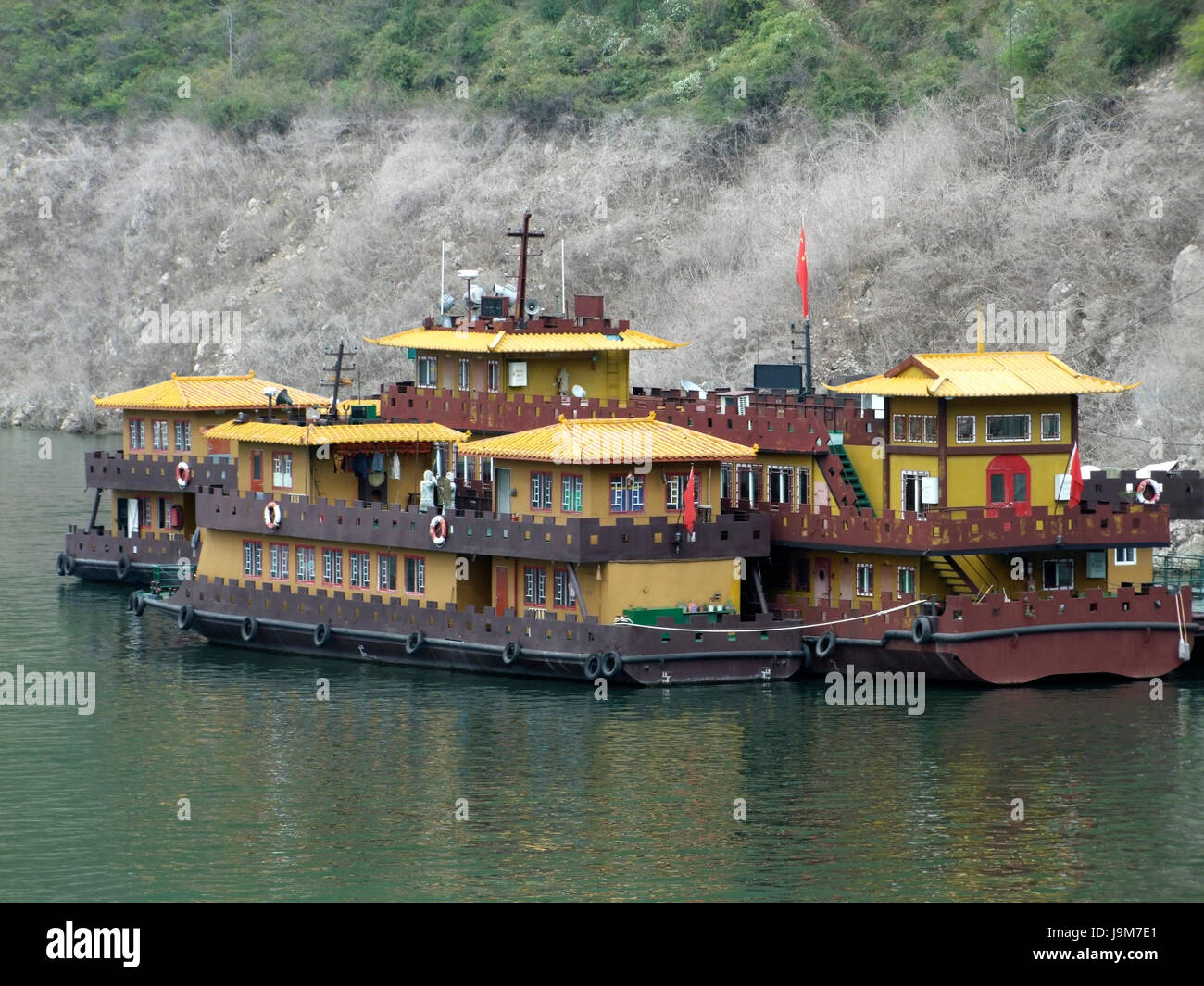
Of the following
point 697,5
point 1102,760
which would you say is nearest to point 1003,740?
point 1102,760

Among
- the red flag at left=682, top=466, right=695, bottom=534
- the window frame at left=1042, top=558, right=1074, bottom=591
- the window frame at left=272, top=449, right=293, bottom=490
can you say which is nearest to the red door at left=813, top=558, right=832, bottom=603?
the red flag at left=682, top=466, right=695, bottom=534

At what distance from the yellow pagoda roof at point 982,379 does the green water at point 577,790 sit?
22.6 ft

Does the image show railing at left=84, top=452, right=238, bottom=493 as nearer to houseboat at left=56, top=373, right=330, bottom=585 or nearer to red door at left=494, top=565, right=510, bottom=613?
houseboat at left=56, top=373, right=330, bottom=585

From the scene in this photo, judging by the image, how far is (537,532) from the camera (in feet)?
193

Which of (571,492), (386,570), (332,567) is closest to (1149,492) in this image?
(571,492)

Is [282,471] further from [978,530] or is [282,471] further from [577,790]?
[577,790]

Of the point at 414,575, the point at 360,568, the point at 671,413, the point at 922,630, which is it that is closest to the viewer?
the point at 922,630

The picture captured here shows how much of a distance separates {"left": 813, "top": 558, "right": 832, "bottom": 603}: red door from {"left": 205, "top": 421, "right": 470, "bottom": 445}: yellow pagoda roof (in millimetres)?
9748

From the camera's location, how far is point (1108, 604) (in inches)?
2295

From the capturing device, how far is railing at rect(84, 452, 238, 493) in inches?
3017

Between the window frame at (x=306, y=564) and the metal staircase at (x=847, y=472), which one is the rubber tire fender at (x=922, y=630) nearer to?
the metal staircase at (x=847, y=472)

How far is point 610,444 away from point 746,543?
151 inches

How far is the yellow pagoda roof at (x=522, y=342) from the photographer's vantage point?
68188 mm
